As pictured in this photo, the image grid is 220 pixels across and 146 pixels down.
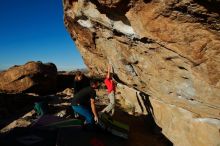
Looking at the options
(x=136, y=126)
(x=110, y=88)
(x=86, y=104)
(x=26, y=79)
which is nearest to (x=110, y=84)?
(x=110, y=88)

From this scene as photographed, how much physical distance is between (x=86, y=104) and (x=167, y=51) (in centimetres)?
294

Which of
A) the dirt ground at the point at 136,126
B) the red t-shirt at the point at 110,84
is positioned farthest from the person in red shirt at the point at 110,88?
the dirt ground at the point at 136,126

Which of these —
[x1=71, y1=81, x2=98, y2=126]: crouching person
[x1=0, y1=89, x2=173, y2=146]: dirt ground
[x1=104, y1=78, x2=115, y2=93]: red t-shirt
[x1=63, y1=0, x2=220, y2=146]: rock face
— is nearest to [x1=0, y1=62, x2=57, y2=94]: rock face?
[x1=0, y1=89, x2=173, y2=146]: dirt ground

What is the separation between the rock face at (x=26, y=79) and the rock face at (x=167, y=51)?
9628 mm

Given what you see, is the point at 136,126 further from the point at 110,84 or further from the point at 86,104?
the point at 86,104

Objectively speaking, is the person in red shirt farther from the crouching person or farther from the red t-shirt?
the crouching person

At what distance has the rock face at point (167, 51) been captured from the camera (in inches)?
237

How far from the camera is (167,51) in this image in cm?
715

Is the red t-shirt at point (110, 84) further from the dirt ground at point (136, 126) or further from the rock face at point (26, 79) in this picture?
the rock face at point (26, 79)

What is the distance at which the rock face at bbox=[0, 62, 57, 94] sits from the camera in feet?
64.7

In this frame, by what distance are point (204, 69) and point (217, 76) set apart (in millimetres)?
337

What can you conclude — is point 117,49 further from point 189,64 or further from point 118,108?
point 118,108

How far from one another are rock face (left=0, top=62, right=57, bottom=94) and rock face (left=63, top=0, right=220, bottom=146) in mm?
9628

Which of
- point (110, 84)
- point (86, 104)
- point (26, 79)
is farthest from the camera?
point (26, 79)
